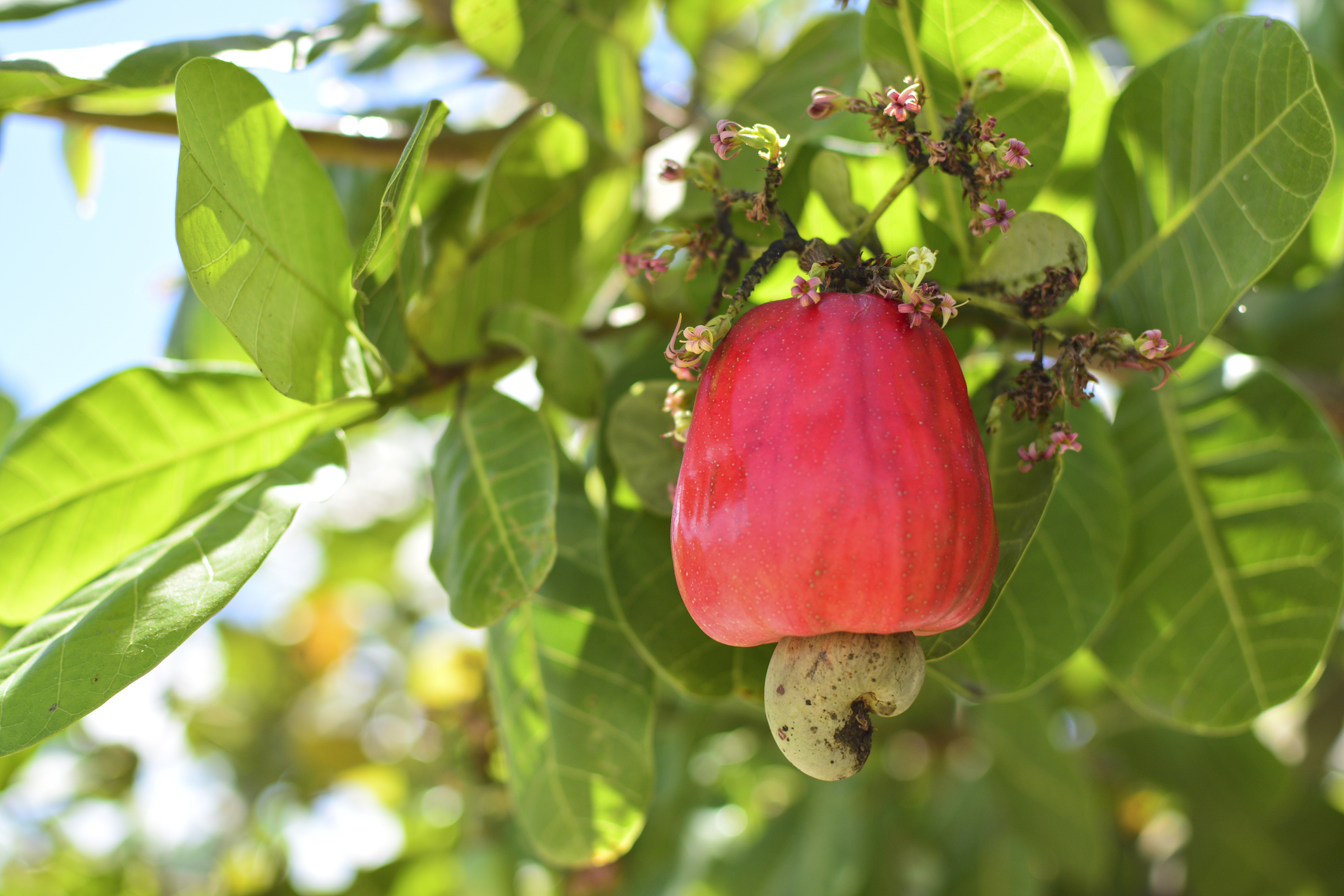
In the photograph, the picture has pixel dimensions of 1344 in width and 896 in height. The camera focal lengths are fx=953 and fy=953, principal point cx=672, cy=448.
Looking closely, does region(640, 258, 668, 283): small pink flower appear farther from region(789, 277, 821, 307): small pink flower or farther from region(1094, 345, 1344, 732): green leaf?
region(1094, 345, 1344, 732): green leaf

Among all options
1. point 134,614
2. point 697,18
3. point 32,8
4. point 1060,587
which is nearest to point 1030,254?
point 1060,587

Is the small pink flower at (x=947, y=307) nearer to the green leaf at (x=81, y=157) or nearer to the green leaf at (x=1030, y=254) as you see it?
the green leaf at (x=1030, y=254)

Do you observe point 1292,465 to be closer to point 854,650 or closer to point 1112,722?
point 854,650

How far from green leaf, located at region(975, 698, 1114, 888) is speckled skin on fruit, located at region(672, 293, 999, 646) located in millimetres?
1439

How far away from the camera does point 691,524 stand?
2.29 ft

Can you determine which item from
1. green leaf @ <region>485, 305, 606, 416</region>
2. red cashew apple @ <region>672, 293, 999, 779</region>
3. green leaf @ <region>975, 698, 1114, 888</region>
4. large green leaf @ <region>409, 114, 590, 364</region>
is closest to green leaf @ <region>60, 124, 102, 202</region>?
large green leaf @ <region>409, 114, 590, 364</region>

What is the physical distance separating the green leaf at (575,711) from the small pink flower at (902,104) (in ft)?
1.95

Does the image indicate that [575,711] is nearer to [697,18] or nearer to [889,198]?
[889,198]

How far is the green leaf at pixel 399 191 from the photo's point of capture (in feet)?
2.63

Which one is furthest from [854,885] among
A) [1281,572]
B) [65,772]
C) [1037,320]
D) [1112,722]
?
[65,772]

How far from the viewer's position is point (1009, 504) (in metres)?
0.86

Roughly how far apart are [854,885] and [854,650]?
5.61 feet

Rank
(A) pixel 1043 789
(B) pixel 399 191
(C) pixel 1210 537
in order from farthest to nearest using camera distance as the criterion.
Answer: (A) pixel 1043 789, (C) pixel 1210 537, (B) pixel 399 191

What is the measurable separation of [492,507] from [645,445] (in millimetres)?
170
